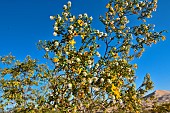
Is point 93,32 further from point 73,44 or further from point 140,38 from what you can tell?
point 140,38

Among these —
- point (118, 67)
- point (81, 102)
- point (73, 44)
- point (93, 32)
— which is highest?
point (93, 32)

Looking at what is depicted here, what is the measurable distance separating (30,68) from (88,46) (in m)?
7.61

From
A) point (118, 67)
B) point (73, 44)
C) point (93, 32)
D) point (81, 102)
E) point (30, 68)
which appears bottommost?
point (81, 102)

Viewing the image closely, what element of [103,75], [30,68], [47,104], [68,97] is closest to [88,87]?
[103,75]

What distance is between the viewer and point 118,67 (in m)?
10.7

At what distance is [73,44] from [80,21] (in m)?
0.97

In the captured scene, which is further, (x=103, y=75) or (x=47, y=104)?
(x=47, y=104)

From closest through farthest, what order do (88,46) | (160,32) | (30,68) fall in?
1. (88,46)
2. (160,32)
3. (30,68)

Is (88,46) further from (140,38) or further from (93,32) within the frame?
(140,38)

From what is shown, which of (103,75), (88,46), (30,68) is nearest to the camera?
(103,75)

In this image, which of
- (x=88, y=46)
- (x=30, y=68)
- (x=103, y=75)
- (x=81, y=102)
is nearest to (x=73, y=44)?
(x=88, y=46)

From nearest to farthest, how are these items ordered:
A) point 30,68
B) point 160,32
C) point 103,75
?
point 103,75
point 160,32
point 30,68

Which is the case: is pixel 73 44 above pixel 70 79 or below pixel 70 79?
above

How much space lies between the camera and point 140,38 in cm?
1270
